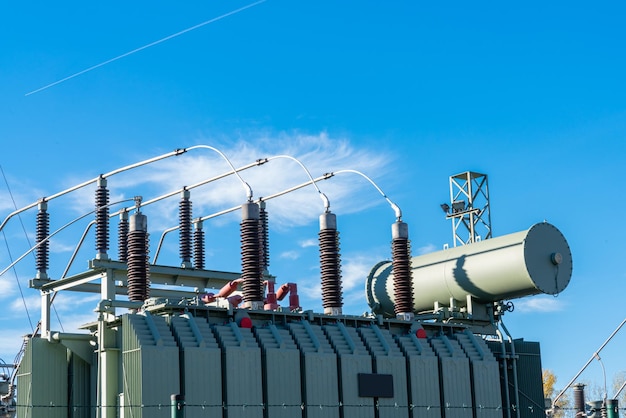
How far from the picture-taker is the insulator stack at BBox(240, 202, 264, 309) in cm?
3002

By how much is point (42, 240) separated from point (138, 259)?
8774 millimetres

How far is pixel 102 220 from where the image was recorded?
1451 inches

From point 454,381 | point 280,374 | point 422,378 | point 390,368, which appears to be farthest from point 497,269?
point 280,374

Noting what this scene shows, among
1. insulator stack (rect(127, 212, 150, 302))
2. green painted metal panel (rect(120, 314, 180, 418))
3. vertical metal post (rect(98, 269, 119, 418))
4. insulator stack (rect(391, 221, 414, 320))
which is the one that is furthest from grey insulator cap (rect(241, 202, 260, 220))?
insulator stack (rect(391, 221, 414, 320))

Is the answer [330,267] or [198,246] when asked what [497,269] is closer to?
[330,267]

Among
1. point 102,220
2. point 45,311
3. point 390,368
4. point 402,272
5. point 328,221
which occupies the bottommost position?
point 390,368

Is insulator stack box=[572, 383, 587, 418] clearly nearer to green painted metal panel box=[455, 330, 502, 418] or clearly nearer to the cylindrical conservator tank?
the cylindrical conservator tank

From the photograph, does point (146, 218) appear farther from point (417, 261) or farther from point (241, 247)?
point (417, 261)

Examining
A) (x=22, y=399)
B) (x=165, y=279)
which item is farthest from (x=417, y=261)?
(x=22, y=399)

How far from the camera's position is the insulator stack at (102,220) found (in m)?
36.0

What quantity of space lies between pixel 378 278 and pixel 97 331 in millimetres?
13196

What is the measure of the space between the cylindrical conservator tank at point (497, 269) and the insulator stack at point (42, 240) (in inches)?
546

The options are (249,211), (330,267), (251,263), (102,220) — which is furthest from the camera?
(102,220)

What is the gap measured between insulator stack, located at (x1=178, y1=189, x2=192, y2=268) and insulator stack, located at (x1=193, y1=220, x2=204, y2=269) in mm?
762
